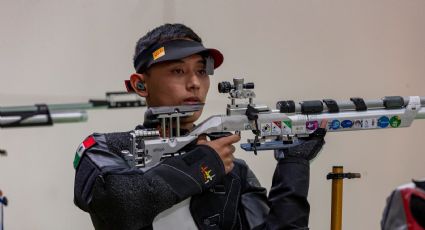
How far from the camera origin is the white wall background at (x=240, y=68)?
1.72 m

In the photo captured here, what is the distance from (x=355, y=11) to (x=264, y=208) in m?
1.08

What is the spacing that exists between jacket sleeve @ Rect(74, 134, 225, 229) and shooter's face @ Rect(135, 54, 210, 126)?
15 cm

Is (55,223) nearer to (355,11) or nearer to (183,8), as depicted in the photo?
(183,8)

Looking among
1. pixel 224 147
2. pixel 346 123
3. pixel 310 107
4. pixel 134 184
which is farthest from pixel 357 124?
pixel 134 184

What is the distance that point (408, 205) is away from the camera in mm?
735

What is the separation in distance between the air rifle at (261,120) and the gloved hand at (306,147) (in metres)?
0.01

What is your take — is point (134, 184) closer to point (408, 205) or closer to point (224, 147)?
point (224, 147)

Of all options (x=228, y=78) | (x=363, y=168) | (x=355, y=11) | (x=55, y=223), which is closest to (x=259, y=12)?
(x=228, y=78)

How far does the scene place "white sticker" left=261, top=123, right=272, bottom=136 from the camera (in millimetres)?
1277

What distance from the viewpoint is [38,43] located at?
1.71 meters

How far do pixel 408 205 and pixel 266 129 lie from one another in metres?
0.57

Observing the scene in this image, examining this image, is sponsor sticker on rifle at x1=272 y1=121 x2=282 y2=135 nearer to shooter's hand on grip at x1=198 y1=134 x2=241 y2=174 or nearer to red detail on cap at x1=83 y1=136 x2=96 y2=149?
shooter's hand on grip at x1=198 y1=134 x2=241 y2=174

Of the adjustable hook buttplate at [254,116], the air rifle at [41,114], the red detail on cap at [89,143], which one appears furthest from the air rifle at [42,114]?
the adjustable hook buttplate at [254,116]

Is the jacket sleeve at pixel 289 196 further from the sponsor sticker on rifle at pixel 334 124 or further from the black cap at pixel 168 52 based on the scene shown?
the black cap at pixel 168 52
